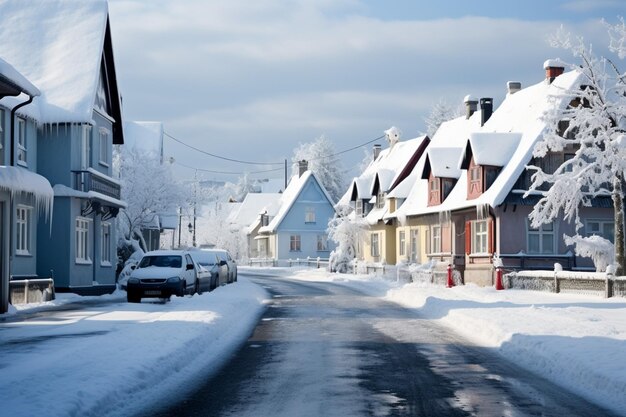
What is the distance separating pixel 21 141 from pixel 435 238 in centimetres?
2476

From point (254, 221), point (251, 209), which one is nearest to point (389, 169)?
point (254, 221)

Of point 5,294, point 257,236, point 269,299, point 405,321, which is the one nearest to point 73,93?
point 269,299

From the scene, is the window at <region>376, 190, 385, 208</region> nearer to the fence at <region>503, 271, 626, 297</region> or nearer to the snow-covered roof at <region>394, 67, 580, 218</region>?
the snow-covered roof at <region>394, 67, 580, 218</region>

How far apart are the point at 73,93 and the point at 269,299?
427 inches

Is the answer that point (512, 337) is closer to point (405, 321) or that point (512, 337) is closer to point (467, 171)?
point (405, 321)

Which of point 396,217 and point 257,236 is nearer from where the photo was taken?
point 396,217

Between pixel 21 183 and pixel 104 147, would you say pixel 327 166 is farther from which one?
pixel 21 183

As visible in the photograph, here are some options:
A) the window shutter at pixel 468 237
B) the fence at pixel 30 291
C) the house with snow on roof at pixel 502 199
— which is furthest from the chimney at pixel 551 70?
the fence at pixel 30 291

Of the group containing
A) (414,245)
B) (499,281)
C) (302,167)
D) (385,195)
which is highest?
(302,167)

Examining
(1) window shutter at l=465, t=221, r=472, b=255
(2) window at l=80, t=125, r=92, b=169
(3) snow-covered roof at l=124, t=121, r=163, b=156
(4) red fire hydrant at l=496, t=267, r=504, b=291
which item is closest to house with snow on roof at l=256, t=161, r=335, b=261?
(3) snow-covered roof at l=124, t=121, r=163, b=156

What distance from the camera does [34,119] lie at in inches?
1224

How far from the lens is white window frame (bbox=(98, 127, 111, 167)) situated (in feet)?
119

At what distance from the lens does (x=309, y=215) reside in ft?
271

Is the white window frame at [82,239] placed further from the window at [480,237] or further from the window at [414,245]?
the window at [414,245]
